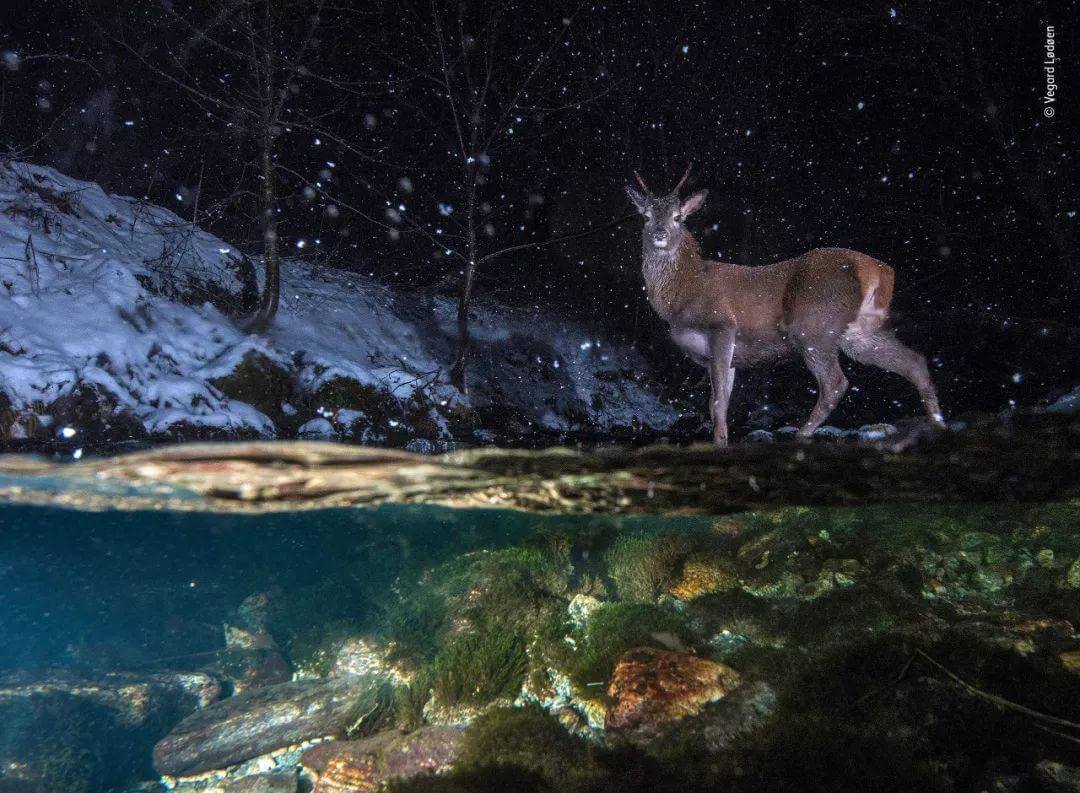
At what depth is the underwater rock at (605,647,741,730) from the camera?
4.77m

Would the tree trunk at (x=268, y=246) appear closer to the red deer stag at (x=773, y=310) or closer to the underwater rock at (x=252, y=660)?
the underwater rock at (x=252, y=660)

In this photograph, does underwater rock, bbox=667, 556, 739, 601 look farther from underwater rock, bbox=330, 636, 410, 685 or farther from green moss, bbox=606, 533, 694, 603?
underwater rock, bbox=330, 636, 410, 685

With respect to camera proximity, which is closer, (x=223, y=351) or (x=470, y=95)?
(x=223, y=351)

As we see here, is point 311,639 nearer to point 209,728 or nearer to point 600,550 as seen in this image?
point 209,728

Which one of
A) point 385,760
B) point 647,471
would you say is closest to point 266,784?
point 385,760

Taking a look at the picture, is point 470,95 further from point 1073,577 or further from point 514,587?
point 1073,577

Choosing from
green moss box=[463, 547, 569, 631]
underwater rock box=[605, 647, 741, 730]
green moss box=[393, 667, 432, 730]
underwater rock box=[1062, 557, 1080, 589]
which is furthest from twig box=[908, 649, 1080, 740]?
green moss box=[393, 667, 432, 730]

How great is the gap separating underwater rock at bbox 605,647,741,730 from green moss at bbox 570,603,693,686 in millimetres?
555

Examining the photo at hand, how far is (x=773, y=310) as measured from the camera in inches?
316

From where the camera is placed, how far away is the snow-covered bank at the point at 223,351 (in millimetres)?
7723

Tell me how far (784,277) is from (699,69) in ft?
25.6

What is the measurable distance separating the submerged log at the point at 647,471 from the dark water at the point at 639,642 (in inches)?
33.8

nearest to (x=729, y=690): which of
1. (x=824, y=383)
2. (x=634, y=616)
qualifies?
(x=634, y=616)

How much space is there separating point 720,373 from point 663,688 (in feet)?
14.2
